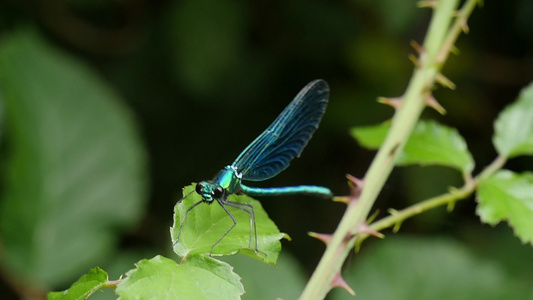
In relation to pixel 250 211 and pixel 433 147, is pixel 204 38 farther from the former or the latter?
pixel 250 211

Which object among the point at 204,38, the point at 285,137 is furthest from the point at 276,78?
the point at 285,137

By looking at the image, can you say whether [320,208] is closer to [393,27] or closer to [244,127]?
[244,127]

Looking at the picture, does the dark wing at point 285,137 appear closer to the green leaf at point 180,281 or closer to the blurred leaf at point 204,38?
the green leaf at point 180,281

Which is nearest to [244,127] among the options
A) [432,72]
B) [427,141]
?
[427,141]

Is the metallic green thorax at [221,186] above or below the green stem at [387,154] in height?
below

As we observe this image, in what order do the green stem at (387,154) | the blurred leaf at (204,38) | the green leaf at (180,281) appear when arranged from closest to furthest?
the green leaf at (180,281)
the green stem at (387,154)
the blurred leaf at (204,38)

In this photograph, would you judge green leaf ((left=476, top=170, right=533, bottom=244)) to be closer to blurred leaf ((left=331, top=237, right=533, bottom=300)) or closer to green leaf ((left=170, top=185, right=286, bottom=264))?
green leaf ((left=170, top=185, right=286, bottom=264))

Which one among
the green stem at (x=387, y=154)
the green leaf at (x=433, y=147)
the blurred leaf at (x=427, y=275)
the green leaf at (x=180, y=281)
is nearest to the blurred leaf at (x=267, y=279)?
the blurred leaf at (x=427, y=275)
